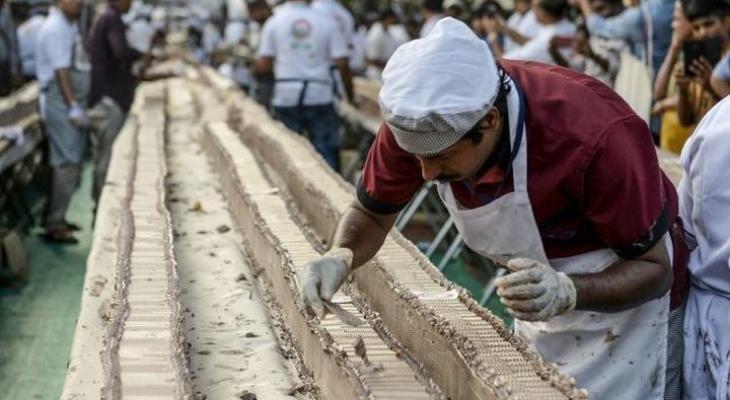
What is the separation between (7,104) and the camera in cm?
995

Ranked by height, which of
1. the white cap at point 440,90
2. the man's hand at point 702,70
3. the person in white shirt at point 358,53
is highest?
the white cap at point 440,90

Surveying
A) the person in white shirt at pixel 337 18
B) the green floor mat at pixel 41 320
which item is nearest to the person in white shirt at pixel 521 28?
the person in white shirt at pixel 337 18

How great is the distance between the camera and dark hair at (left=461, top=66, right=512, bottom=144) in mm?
2695

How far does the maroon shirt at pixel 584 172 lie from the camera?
2.66m

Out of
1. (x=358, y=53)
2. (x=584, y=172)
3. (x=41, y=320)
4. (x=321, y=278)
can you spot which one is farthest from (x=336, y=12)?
(x=584, y=172)

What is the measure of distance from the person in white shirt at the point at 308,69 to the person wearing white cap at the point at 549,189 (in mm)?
6513

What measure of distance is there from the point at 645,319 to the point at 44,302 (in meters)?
5.20

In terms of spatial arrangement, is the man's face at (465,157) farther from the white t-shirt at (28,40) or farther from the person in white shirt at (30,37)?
the white t-shirt at (28,40)

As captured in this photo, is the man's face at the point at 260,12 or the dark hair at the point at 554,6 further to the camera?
the man's face at the point at 260,12

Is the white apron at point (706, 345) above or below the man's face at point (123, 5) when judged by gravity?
above

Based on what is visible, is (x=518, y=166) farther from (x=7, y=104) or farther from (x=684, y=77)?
(x=7, y=104)

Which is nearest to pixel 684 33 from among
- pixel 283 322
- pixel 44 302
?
pixel 283 322

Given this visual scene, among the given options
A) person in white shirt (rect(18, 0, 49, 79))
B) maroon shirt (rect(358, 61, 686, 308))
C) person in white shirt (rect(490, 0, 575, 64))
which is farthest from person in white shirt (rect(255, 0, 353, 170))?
maroon shirt (rect(358, 61, 686, 308))

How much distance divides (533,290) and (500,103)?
460 millimetres
